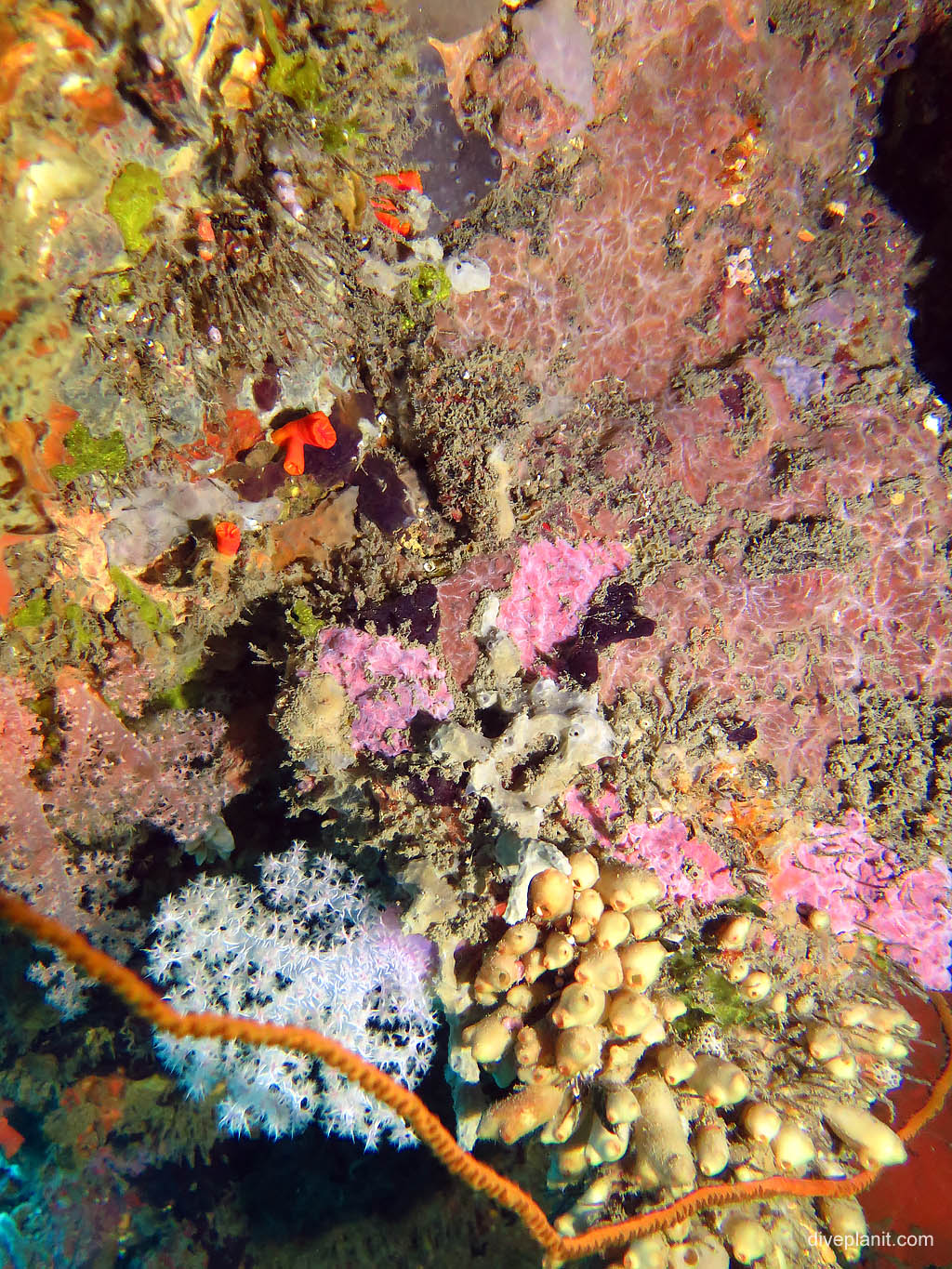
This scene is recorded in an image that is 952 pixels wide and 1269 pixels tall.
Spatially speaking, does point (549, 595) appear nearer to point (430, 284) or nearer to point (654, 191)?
point (430, 284)

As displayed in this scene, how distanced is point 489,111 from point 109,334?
222 centimetres

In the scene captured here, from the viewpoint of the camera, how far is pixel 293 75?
2.62 metres

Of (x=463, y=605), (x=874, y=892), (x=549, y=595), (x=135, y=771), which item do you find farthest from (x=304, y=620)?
(x=874, y=892)

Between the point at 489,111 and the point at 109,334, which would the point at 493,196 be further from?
the point at 109,334

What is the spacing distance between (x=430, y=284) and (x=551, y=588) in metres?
1.79

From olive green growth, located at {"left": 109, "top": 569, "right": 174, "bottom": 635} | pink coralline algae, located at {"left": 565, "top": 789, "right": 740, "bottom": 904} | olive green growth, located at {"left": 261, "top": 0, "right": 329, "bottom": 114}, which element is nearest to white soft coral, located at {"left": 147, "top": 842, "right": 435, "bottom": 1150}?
pink coralline algae, located at {"left": 565, "top": 789, "right": 740, "bottom": 904}

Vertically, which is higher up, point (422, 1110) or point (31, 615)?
point (31, 615)

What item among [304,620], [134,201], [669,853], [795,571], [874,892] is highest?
[134,201]

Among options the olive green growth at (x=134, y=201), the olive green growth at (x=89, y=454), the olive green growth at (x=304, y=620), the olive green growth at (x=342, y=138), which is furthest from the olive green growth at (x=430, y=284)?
the olive green growth at (x=304, y=620)

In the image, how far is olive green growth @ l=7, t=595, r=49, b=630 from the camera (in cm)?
329

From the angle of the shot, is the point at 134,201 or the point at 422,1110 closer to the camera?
the point at 422,1110

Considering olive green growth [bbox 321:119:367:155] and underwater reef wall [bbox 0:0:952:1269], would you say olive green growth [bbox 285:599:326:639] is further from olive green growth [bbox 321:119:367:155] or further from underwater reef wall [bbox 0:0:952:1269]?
olive green growth [bbox 321:119:367:155]

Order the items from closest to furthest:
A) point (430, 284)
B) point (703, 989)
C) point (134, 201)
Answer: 1. point (134, 201)
2. point (430, 284)
3. point (703, 989)

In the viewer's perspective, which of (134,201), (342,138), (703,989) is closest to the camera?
(134,201)
